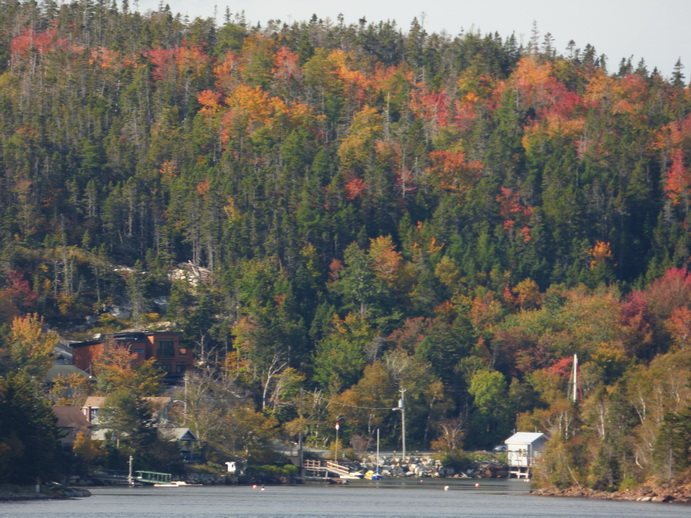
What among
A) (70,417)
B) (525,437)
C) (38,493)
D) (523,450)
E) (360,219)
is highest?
(360,219)

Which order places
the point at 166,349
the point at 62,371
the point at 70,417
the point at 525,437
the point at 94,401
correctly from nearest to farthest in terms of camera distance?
the point at 70,417 < the point at 94,401 < the point at 525,437 < the point at 62,371 < the point at 166,349

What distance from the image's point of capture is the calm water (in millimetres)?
73750

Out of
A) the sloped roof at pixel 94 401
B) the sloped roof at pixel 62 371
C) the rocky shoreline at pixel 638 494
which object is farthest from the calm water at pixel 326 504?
the sloped roof at pixel 62 371

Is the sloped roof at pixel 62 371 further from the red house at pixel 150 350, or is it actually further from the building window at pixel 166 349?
the building window at pixel 166 349

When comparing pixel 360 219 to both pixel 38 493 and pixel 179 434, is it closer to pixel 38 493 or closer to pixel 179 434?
pixel 179 434

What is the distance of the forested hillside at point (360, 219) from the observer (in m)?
122

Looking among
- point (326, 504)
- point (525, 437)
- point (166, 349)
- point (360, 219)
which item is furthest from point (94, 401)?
point (360, 219)

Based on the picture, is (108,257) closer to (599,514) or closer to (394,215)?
(394,215)

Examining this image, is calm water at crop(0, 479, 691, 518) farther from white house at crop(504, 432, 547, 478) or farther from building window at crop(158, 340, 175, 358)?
building window at crop(158, 340, 175, 358)

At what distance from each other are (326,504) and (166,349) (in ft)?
147

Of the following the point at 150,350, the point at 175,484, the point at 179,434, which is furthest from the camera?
the point at 150,350

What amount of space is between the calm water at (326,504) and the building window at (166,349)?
27.6m

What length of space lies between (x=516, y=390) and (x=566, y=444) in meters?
31.8

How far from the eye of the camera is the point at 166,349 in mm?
125500
